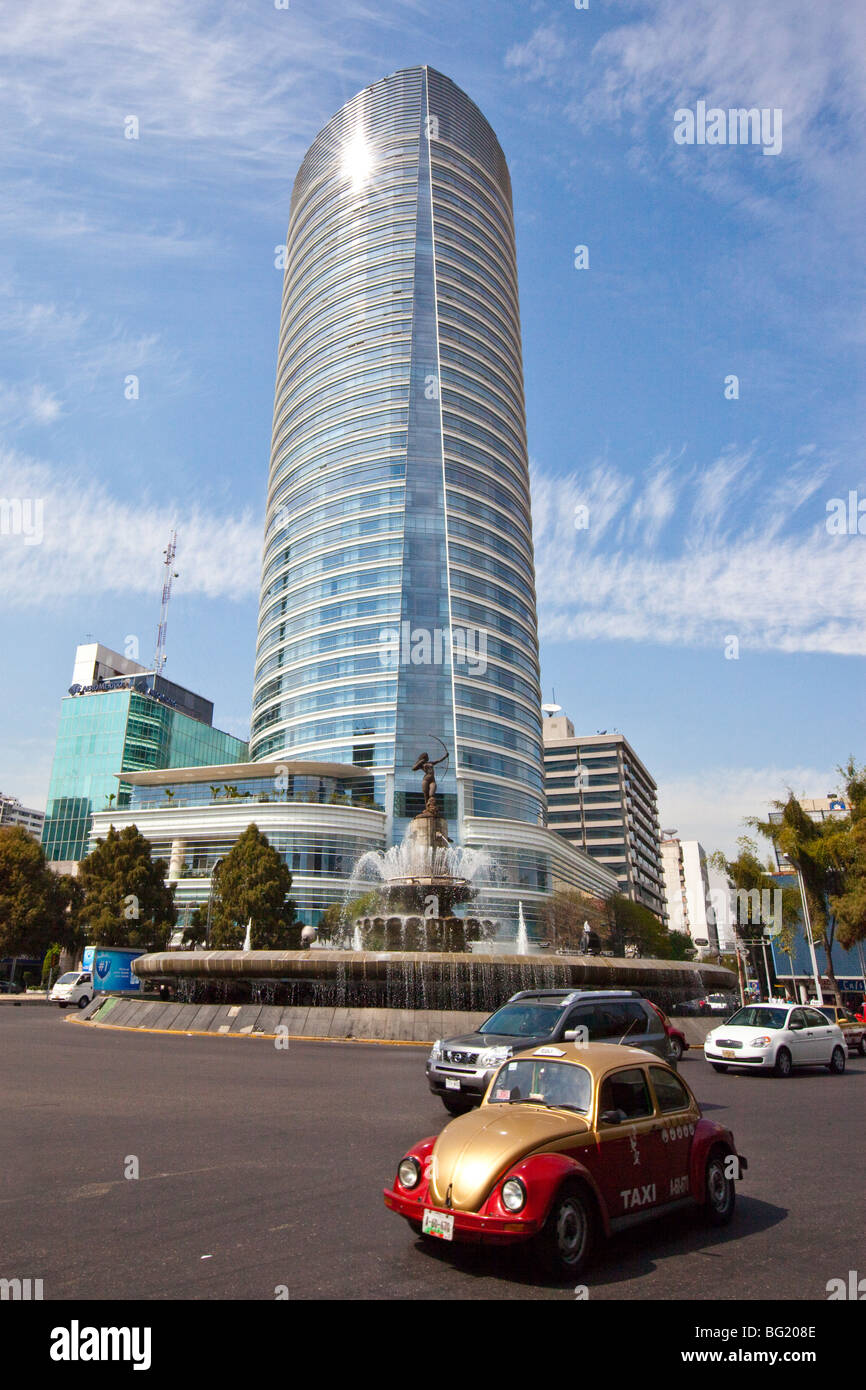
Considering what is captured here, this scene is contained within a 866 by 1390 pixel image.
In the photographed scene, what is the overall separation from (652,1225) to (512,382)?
11268cm

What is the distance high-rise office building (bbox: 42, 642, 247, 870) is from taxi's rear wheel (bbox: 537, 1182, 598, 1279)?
102 m

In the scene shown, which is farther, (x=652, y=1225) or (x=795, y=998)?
(x=795, y=998)

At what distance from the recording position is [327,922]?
6600 cm

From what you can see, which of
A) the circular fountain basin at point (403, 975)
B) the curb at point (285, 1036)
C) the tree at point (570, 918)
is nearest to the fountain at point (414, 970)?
the circular fountain basin at point (403, 975)

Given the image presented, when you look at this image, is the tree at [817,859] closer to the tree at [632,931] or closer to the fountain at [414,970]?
the fountain at [414,970]

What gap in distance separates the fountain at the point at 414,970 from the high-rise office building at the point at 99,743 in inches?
3107

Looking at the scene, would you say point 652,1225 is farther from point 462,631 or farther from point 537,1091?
point 462,631

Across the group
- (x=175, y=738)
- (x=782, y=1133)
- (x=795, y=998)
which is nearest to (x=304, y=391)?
(x=175, y=738)

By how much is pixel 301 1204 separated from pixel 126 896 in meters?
51.9

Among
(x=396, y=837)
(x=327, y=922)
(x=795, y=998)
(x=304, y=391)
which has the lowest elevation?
(x=795, y=998)

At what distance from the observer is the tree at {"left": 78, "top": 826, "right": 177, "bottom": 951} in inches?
2092

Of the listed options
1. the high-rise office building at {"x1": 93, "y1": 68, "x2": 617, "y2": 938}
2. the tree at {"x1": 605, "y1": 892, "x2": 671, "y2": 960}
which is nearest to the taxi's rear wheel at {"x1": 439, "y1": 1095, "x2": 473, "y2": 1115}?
the high-rise office building at {"x1": 93, "y1": 68, "x2": 617, "y2": 938}

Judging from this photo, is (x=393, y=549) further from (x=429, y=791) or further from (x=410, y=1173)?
(x=410, y=1173)

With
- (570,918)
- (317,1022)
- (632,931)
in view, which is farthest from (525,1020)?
(632,931)
